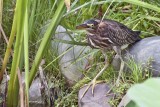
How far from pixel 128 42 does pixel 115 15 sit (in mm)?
496

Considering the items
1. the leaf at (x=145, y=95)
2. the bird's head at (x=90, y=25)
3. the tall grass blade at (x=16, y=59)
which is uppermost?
the bird's head at (x=90, y=25)

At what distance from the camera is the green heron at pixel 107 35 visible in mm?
2248

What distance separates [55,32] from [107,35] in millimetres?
480

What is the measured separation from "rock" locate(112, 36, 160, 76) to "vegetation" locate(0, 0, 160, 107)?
7 cm

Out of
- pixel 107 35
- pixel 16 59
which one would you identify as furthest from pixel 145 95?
pixel 107 35

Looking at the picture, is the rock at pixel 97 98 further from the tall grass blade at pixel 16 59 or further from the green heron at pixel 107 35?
the tall grass blade at pixel 16 59

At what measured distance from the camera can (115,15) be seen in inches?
110

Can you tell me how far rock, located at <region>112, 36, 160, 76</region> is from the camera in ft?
7.30

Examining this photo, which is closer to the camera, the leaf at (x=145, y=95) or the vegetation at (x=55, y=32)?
the leaf at (x=145, y=95)

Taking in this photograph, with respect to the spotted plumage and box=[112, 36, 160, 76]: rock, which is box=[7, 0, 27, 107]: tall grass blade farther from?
box=[112, 36, 160, 76]: rock

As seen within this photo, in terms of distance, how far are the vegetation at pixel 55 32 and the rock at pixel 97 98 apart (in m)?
0.06

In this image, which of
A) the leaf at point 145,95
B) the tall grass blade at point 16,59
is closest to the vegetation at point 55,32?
the tall grass blade at point 16,59

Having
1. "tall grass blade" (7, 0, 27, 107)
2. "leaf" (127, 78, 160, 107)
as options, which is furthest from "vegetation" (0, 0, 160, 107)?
"leaf" (127, 78, 160, 107)

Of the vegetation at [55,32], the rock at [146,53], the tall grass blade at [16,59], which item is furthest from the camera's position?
the rock at [146,53]
